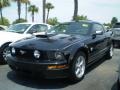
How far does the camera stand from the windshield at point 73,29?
747 cm

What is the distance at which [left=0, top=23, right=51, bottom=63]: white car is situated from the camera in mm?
8328

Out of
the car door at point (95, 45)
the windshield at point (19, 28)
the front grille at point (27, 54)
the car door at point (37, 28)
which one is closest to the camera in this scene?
the front grille at point (27, 54)

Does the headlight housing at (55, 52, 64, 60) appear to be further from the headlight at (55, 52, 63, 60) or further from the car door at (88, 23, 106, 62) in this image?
the car door at (88, 23, 106, 62)

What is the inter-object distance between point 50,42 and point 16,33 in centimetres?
330

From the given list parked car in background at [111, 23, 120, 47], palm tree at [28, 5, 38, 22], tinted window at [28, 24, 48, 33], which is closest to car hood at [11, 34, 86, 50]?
tinted window at [28, 24, 48, 33]

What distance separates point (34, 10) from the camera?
62562 millimetres

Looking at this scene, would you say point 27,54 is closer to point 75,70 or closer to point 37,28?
point 75,70

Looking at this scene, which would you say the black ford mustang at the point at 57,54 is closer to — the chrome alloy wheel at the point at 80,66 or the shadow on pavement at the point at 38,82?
the chrome alloy wheel at the point at 80,66

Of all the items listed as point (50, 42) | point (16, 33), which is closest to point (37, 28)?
point (16, 33)

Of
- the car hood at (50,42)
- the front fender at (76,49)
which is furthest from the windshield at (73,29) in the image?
the front fender at (76,49)

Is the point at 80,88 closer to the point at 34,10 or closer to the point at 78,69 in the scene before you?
the point at 78,69

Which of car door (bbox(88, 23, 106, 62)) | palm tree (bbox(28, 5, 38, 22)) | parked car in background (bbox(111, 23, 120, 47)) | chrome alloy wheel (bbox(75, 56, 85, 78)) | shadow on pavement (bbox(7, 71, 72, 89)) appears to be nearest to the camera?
shadow on pavement (bbox(7, 71, 72, 89))

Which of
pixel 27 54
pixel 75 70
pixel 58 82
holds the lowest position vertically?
pixel 58 82

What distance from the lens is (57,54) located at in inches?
235
